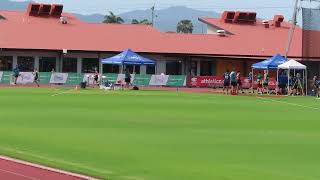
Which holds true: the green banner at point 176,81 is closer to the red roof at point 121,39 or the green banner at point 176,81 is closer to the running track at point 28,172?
the red roof at point 121,39

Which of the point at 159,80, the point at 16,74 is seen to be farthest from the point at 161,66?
the point at 16,74

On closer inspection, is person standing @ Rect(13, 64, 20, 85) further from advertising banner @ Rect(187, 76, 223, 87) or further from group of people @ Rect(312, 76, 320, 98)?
group of people @ Rect(312, 76, 320, 98)

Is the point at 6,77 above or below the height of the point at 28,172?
above

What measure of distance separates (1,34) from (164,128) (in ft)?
142

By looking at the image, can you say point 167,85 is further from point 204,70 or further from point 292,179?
point 292,179

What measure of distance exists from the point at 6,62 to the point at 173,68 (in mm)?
15208

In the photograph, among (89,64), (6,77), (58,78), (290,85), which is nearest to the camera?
→ (290,85)

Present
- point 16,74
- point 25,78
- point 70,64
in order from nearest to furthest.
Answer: point 16,74 → point 25,78 → point 70,64

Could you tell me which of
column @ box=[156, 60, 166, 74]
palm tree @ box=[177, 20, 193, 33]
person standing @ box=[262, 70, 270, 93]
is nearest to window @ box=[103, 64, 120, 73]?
column @ box=[156, 60, 166, 74]

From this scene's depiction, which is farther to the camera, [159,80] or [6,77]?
[159,80]

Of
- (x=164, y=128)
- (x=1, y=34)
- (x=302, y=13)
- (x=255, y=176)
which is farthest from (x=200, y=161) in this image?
(x=1, y=34)

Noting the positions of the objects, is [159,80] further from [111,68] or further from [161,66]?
[111,68]

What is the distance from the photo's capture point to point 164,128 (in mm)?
20688

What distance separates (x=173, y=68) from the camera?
6650 centimetres
